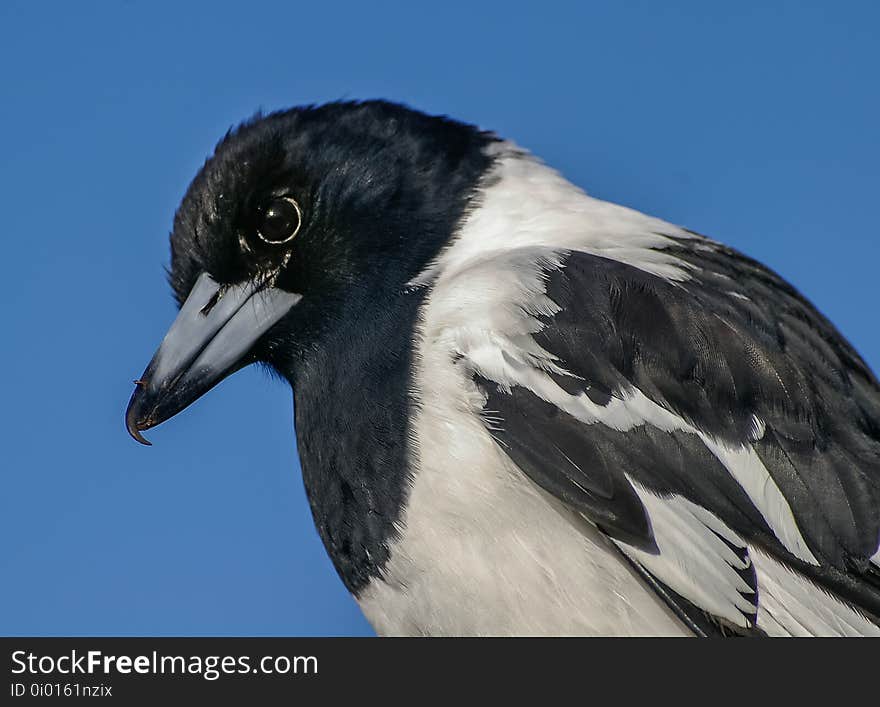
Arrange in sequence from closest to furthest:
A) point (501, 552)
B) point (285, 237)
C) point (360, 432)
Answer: point (501, 552), point (360, 432), point (285, 237)

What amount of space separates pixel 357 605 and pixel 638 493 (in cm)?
77

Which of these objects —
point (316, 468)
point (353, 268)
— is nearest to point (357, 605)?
point (316, 468)

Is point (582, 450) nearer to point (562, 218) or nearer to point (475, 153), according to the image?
point (562, 218)

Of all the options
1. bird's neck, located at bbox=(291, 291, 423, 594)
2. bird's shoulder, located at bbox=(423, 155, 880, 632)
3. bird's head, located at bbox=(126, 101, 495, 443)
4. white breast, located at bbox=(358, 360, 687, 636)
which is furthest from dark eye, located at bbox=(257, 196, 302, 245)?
white breast, located at bbox=(358, 360, 687, 636)

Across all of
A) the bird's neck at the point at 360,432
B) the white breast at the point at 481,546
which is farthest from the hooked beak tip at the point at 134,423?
the white breast at the point at 481,546

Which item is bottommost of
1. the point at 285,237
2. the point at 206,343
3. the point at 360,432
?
the point at 360,432

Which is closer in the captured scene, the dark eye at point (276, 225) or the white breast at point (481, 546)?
the white breast at point (481, 546)

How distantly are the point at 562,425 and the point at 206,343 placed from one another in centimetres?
102

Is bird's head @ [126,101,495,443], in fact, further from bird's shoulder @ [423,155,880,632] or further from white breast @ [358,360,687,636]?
white breast @ [358,360,687,636]

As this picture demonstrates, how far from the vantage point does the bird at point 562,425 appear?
106 inches

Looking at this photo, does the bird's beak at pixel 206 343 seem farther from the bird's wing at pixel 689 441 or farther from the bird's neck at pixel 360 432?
the bird's wing at pixel 689 441

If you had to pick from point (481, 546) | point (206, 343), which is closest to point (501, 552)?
point (481, 546)

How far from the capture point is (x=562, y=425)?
2727mm

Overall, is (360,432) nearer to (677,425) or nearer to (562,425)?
(562,425)
